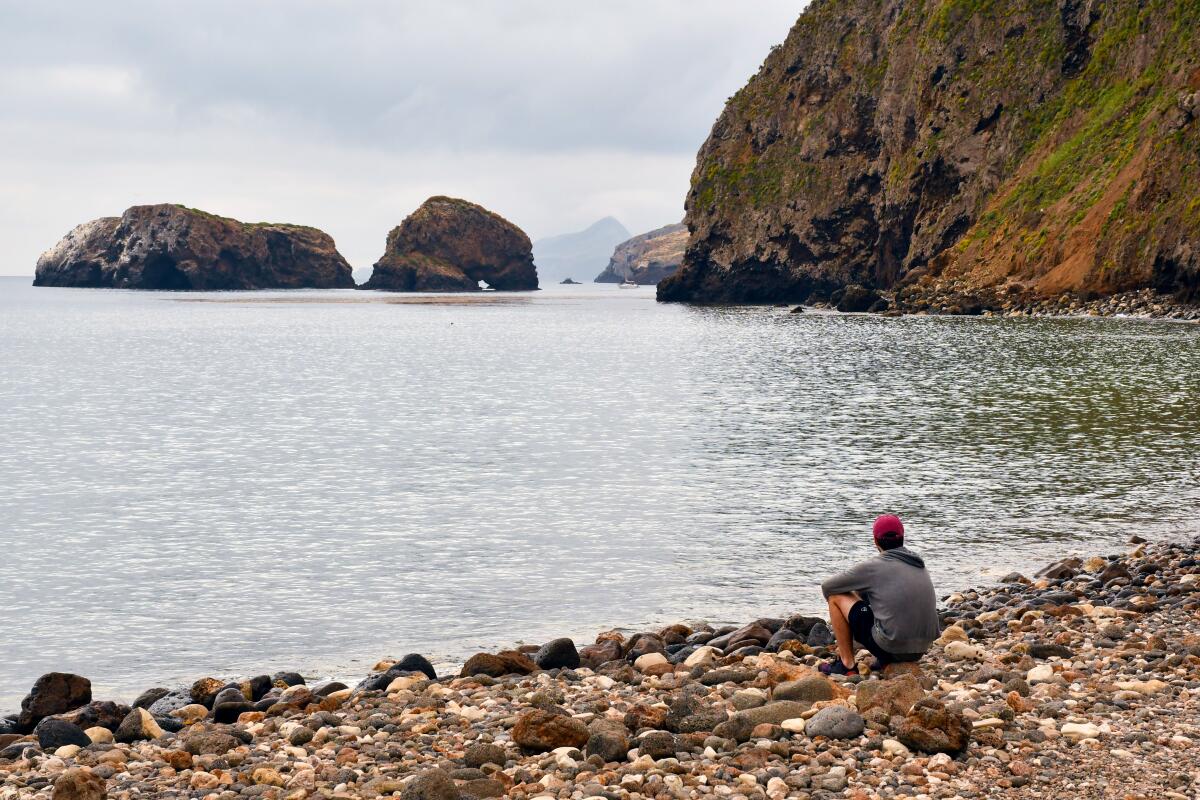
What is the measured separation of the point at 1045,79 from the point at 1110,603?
111574 millimetres

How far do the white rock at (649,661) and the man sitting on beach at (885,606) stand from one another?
180 cm

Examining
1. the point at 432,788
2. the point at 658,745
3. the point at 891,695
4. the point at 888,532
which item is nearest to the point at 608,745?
the point at 658,745

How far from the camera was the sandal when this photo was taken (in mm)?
12609

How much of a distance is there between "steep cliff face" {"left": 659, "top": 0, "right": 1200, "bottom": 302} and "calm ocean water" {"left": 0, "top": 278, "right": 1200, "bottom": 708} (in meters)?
36.2

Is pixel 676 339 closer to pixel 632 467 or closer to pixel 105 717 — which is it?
pixel 632 467

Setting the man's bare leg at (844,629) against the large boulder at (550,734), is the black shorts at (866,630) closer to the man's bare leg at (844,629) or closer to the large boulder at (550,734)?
the man's bare leg at (844,629)

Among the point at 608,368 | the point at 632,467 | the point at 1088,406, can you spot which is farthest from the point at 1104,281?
the point at 632,467

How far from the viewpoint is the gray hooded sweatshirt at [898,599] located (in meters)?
12.3

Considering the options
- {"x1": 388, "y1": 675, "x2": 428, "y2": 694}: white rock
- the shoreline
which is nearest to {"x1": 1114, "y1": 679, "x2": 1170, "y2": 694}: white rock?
the shoreline

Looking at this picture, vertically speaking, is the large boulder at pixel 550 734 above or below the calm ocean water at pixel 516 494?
above

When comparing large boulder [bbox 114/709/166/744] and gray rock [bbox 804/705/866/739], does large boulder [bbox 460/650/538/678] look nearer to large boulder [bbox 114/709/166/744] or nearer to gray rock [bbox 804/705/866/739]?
large boulder [bbox 114/709/166/744]

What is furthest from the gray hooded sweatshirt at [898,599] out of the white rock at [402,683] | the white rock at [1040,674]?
the white rock at [402,683]

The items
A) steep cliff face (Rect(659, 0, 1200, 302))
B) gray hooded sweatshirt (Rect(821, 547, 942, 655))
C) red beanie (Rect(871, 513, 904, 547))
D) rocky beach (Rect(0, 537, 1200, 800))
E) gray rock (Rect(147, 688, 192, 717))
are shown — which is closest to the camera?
rocky beach (Rect(0, 537, 1200, 800))

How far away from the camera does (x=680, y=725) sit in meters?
10.7
